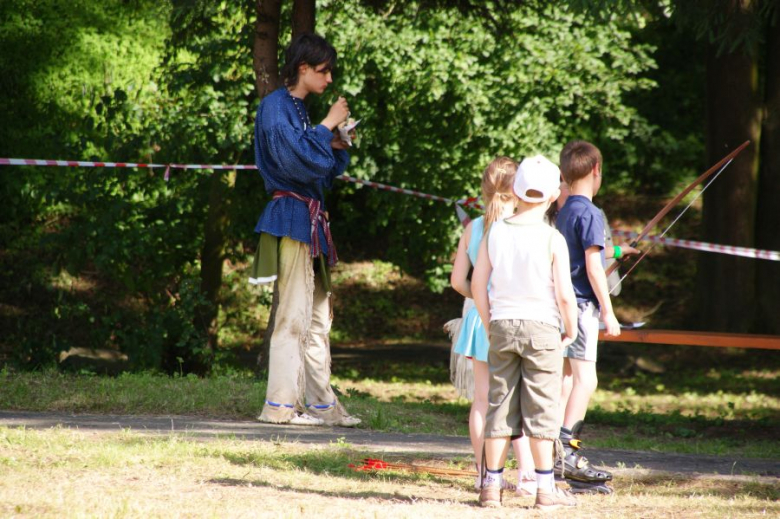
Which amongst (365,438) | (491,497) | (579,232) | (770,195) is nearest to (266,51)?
(365,438)

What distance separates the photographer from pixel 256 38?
29.3ft

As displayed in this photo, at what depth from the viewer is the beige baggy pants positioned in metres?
6.31

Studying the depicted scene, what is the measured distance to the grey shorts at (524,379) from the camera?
429cm

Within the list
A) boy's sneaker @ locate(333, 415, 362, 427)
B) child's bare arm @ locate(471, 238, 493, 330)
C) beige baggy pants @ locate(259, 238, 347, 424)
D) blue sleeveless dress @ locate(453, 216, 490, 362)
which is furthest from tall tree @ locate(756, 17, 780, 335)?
Answer: child's bare arm @ locate(471, 238, 493, 330)

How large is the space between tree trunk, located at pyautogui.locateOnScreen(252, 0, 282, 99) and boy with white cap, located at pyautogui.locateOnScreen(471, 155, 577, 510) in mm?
4882

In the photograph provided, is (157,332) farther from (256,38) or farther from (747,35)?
(747,35)

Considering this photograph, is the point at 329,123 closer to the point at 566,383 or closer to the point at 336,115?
the point at 336,115

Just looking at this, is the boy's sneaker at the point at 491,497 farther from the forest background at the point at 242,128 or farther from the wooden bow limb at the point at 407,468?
the forest background at the point at 242,128

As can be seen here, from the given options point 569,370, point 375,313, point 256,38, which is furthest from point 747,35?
point 375,313

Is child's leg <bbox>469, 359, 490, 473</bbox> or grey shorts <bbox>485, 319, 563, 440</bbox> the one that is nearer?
grey shorts <bbox>485, 319, 563, 440</bbox>

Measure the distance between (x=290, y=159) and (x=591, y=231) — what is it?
2.02m

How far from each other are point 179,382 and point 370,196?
706 centimetres

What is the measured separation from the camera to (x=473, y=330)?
4.90m

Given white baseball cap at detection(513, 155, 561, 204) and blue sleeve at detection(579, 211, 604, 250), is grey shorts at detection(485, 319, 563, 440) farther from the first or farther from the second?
blue sleeve at detection(579, 211, 604, 250)
